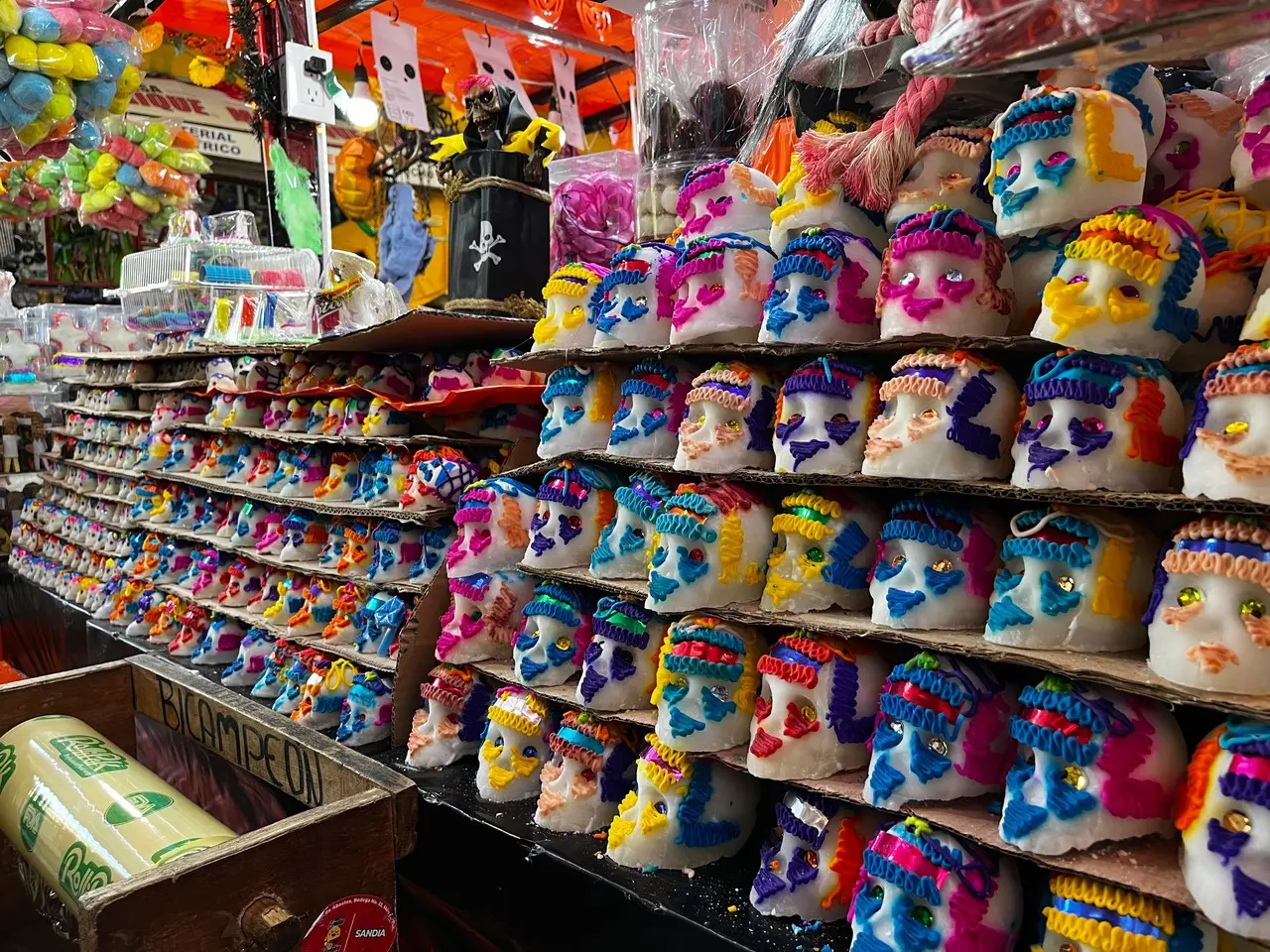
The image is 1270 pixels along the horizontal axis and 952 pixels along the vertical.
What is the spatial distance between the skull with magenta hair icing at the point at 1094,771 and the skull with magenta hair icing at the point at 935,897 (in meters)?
0.10

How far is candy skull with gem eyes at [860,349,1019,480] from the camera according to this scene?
1.65m

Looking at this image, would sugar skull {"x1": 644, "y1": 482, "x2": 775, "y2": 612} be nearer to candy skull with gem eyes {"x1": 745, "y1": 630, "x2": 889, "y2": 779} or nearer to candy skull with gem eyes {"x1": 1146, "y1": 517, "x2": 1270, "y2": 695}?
candy skull with gem eyes {"x1": 745, "y1": 630, "x2": 889, "y2": 779}

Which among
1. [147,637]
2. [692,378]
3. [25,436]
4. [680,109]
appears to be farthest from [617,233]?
[25,436]

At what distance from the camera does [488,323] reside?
109 inches

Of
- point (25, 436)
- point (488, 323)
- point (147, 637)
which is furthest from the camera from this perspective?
point (25, 436)

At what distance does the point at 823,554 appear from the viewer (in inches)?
74.4

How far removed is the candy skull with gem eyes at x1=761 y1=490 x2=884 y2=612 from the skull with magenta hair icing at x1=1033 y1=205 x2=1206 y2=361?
1.80 feet

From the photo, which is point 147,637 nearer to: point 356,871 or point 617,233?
point 617,233

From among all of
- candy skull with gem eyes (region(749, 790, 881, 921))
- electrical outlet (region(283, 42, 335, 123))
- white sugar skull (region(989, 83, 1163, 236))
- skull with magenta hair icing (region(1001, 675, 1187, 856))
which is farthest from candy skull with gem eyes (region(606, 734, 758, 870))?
electrical outlet (region(283, 42, 335, 123))

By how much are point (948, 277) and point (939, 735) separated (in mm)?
775

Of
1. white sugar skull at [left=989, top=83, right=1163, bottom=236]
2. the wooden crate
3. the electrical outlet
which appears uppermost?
the electrical outlet

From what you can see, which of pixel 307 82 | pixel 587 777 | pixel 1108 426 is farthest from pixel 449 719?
pixel 307 82

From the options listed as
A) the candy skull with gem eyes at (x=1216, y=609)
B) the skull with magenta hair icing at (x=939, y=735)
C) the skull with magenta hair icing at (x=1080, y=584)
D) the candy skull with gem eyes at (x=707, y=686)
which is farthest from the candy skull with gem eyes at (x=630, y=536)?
the candy skull with gem eyes at (x=1216, y=609)

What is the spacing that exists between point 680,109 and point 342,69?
679cm
